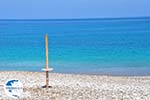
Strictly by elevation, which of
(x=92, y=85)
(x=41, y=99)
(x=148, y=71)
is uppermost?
(x=148, y=71)

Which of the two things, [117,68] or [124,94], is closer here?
[124,94]

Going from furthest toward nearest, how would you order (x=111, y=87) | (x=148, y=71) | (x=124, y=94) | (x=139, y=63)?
(x=139, y=63) → (x=148, y=71) → (x=111, y=87) → (x=124, y=94)

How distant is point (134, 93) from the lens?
14781 mm

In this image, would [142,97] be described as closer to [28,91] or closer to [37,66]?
[28,91]

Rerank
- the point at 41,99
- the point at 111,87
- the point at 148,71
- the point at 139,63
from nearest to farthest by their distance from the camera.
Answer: the point at 41,99, the point at 111,87, the point at 148,71, the point at 139,63

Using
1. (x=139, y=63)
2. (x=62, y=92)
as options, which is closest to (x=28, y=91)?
(x=62, y=92)

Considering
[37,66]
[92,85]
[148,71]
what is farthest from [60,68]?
[92,85]

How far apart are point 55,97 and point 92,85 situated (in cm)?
330

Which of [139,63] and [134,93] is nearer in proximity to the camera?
[134,93]

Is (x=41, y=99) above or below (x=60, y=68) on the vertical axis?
below

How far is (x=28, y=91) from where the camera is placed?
15031 mm

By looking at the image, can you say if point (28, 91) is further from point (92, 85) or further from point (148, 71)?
point (148, 71)

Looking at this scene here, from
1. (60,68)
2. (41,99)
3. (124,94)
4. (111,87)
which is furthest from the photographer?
(60,68)

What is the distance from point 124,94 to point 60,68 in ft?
49.9
